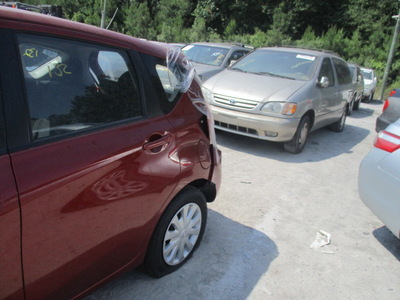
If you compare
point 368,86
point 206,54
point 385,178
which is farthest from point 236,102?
point 368,86

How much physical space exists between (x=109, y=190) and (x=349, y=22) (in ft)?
93.9

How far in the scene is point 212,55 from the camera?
28.6 ft

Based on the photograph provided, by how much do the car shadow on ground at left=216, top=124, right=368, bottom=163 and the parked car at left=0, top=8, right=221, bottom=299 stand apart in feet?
11.1

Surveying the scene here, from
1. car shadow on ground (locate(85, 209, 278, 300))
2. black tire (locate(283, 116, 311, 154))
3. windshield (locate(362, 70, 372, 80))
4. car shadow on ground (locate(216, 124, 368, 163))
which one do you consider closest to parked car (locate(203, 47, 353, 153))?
black tire (locate(283, 116, 311, 154))

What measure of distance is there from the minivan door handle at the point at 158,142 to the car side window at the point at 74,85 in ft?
0.62

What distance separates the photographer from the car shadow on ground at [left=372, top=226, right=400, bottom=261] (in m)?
3.32

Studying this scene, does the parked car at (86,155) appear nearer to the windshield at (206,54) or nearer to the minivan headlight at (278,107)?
the minivan headlight at (278,107)

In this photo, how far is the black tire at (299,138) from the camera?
566 cm

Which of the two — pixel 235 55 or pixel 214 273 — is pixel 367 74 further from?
pixel 214 273

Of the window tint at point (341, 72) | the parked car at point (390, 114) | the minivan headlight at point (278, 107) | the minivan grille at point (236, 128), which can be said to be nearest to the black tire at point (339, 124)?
the window tint at point (341, 72)

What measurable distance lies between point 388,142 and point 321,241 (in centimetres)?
112

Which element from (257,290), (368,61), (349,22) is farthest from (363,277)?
(349,22)

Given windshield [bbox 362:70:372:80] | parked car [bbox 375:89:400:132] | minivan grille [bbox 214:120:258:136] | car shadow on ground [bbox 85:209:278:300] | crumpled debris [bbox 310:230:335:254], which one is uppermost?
parked car [bbox 375:89:400:132]

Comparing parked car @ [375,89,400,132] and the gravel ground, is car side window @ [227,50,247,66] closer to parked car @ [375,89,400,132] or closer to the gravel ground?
parked car @ [375,89,400,132]
